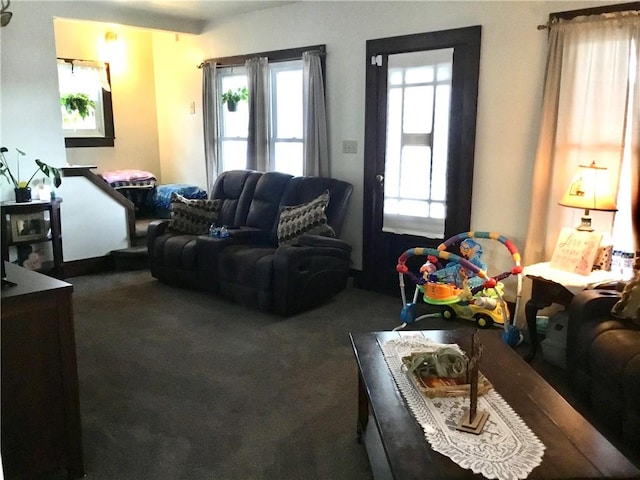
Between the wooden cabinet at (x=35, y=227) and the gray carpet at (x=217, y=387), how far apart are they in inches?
23.5

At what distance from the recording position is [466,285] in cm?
371

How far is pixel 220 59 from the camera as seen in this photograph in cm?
590

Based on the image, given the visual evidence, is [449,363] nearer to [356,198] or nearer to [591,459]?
[591,459]

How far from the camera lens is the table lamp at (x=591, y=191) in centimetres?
314

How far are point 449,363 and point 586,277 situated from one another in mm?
1645

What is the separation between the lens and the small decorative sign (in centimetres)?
321

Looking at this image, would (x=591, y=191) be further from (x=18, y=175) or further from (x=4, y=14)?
(x=4, y=14)

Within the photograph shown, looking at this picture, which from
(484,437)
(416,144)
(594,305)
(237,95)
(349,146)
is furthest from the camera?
(237,95)

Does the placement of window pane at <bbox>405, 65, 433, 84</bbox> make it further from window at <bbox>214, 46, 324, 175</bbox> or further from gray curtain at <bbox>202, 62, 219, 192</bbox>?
gray curtain at <bbox>202, 62, 219, 192</bbox>

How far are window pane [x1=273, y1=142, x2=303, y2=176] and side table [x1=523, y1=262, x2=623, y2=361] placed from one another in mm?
2716

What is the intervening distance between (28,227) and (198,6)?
8.68 ft

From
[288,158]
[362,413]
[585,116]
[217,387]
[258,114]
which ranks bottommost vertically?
[217,387]

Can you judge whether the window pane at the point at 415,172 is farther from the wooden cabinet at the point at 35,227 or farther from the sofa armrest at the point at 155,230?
the wooden cabinet at the point at 35,227

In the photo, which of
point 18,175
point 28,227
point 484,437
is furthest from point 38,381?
point 18,175
